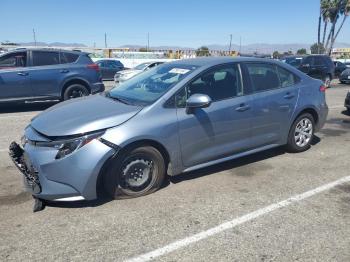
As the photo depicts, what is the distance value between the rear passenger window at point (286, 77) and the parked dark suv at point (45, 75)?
22.3ft

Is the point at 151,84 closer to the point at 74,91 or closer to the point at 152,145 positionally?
the point at 152,145

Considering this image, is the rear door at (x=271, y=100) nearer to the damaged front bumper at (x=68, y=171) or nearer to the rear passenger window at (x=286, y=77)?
the rear passenger window at (x=286, y=77)

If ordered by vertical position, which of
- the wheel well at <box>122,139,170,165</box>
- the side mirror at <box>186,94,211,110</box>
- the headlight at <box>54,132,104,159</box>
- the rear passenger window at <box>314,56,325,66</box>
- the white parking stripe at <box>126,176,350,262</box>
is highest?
the rear passenger window at <box>314,56,325,66</box>

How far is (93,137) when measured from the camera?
13.3 ft

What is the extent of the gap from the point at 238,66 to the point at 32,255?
3.59m

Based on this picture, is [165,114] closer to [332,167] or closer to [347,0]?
[332,167]

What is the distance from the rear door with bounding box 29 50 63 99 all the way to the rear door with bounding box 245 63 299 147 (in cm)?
691

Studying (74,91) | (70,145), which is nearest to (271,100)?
(70,145)

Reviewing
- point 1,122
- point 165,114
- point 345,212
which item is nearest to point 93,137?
point 165,114

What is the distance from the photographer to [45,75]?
10633mm

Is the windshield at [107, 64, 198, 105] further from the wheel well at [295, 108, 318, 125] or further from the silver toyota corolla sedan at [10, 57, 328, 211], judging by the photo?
the wheel well at [295, 108, 318, 125]

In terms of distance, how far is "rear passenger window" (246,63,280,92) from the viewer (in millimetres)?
5484

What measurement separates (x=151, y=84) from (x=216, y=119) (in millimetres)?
1018

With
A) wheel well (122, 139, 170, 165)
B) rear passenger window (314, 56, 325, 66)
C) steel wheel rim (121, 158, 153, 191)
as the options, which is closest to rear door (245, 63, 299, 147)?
wheel well (122, 139, 170, 165)
